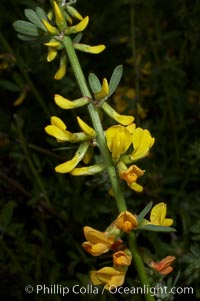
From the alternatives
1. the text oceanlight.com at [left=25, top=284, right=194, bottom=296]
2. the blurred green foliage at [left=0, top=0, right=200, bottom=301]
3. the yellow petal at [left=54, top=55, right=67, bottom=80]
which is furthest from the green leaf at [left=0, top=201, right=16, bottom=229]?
the yellow petal at [left=54, top=55, right=67, bottom=80]

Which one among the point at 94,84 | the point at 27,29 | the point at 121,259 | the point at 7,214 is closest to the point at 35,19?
the point at 27,29

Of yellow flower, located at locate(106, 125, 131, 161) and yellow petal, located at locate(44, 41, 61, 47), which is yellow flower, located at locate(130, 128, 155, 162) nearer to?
yellow flower, located at locate(106, 125, 131, 161)

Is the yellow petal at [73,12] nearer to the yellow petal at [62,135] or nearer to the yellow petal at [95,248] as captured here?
the yellow petal at [62,135]

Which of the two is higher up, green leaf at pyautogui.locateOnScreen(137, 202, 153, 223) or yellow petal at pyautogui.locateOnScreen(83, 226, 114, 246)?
green leaf at pyautogui.locateOnScreen(137, 202, 153, 223)

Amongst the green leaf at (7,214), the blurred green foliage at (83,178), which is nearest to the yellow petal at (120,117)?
the blurred green foliage at (83,178)

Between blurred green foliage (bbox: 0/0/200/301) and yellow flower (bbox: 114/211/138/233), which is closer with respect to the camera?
yellow flower (bbox: 114/211/138/233)

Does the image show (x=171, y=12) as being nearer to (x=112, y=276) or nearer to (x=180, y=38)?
(x=180, y=38)

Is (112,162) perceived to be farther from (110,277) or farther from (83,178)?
(83,178)
